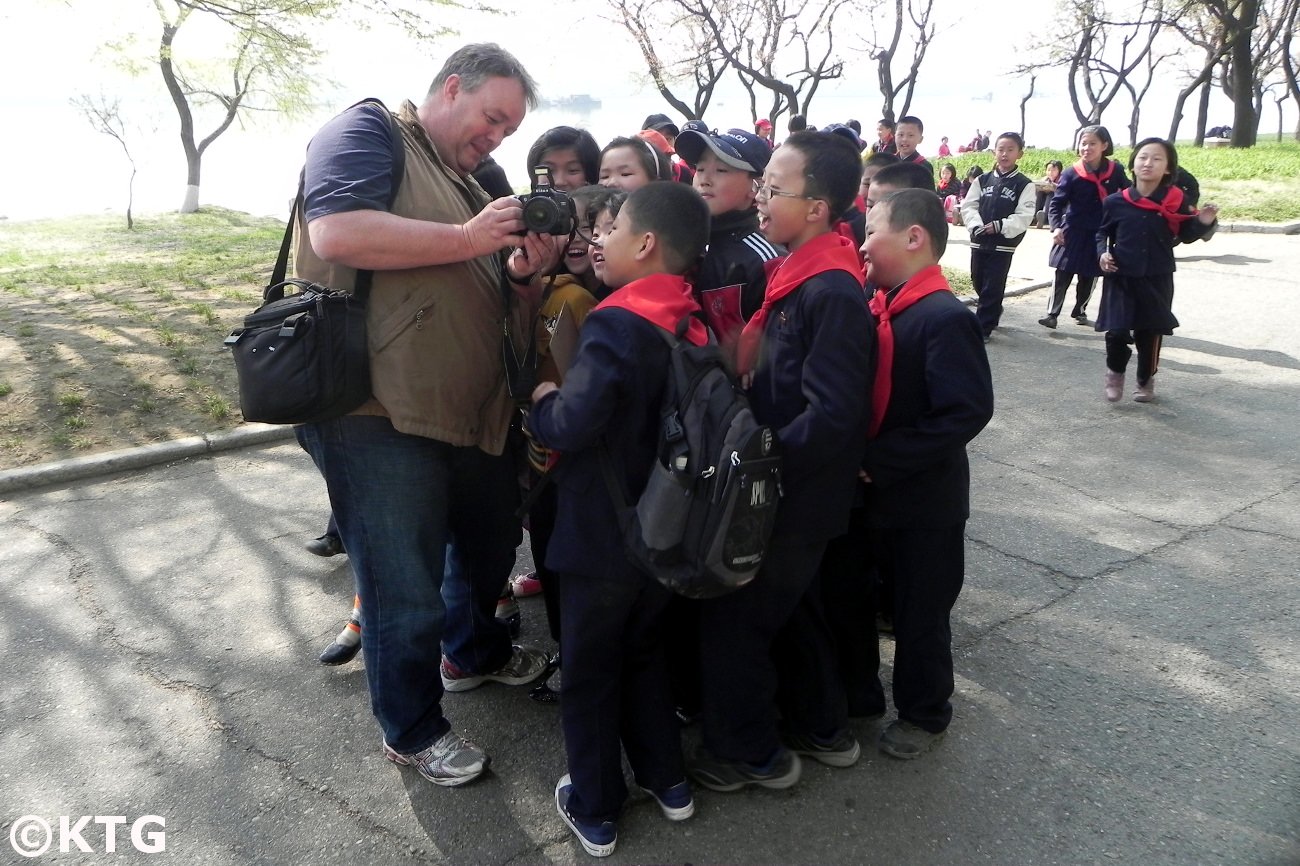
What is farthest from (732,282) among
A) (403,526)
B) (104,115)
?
(104,115)

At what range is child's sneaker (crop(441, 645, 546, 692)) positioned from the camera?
3016 millimetres

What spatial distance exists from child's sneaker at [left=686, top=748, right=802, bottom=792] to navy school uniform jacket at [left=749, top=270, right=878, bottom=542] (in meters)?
0.69

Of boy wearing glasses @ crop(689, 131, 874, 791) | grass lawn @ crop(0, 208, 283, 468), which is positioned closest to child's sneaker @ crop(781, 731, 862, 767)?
boy wearing glasses @ crop(689, 131, 874, 791)

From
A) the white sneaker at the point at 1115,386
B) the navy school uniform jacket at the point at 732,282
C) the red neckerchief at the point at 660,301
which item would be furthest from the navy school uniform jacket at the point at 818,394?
the white sneaker at the point at 1115,386

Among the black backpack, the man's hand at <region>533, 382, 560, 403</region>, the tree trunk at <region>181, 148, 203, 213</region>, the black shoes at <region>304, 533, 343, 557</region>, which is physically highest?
the tree trunk at <region>181, 148, 203, 213</region>

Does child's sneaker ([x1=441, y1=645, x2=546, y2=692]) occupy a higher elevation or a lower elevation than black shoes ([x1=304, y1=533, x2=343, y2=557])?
lower

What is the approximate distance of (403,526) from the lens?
232 cm

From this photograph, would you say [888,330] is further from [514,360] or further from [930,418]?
[514,360]

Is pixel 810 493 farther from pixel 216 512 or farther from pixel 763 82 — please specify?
pixel 763 82

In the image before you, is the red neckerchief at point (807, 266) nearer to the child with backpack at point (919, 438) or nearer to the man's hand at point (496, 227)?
the child with backpack at point (919, 438)

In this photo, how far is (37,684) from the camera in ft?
10.0

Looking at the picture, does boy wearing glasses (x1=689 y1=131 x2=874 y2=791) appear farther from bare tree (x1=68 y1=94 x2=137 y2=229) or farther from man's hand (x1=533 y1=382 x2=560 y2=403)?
bare tree (x1=68 y1=94 x2=137 y2=229)

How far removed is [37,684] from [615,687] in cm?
214

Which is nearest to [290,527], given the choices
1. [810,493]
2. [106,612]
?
[106,612]
